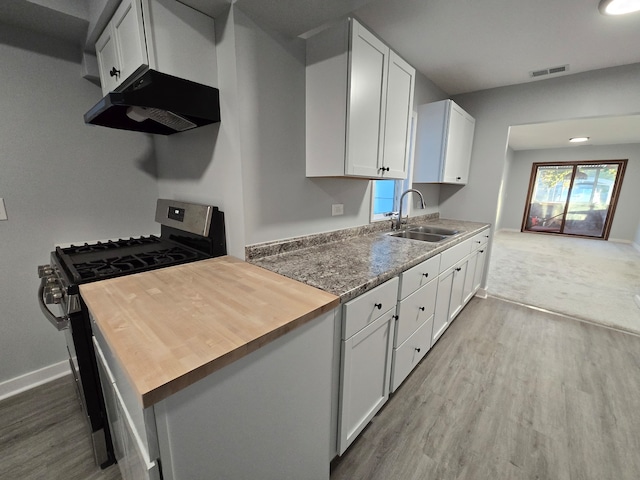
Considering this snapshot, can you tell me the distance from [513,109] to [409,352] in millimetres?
2942

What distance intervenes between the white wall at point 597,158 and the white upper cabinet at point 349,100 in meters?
7.65

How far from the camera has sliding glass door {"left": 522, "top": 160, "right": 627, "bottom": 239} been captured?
6.55 m

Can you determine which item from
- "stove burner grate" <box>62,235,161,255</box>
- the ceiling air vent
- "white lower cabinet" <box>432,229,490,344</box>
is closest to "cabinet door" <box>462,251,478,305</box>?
"white lower cabinet" <box>432,229,490,344</box>

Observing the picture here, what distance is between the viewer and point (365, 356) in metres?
1.25

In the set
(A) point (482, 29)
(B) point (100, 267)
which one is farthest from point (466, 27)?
(B) point (100, 267)

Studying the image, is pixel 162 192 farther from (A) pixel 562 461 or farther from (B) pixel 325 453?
(A) pixel 562 461

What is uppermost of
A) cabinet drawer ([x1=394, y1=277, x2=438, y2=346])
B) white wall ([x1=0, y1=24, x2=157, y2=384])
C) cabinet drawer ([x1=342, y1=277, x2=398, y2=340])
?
white wall ([x1=0, y1=24, x2=157, y2=384])

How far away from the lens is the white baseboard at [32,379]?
5.39 feet

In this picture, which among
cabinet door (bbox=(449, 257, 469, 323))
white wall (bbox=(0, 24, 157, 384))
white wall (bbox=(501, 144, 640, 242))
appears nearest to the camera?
white wall (bbox=(0, 24, 157, 384))

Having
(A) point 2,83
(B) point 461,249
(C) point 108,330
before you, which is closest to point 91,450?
(C) point 108,330

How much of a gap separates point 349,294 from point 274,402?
17.7 inches

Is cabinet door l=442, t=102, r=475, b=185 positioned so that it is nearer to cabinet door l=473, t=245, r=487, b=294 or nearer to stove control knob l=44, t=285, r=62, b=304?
cabinet door l=473, t=245, r=487, b=294

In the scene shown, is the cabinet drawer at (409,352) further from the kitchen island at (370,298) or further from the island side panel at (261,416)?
the island side panel at (261,416)

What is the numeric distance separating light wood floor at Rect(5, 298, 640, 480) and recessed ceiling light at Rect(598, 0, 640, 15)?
7.89 ft
